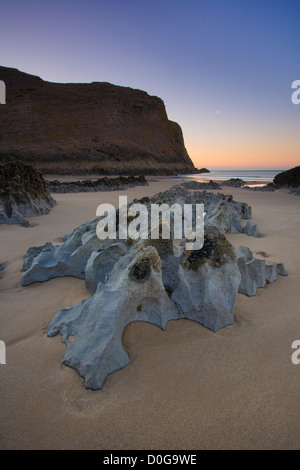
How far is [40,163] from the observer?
26.1m

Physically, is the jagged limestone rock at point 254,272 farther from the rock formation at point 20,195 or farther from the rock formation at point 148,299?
the rock formation at point 20,195

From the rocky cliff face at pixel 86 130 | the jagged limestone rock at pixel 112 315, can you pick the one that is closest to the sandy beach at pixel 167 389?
the jagged limestone rock at pixel 112 315

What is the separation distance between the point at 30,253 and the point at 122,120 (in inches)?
1570

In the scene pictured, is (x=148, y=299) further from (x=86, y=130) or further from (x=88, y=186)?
(x=86, y=130)

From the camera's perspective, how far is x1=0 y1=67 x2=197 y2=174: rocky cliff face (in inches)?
1102

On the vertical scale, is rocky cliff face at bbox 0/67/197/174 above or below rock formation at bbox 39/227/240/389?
above

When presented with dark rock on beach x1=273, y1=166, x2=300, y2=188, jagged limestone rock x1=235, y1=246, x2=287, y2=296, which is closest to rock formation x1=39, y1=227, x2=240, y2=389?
jagged limestone rock x1=235, y1=246, x2=287, y2=296

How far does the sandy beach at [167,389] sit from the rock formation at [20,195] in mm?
2998

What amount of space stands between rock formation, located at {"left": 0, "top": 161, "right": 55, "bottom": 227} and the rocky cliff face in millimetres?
15895

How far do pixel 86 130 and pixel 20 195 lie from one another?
3256 cm

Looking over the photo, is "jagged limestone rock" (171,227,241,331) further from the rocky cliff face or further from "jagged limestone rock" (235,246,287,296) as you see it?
the rocky cliff face

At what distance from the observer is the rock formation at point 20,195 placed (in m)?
4.06

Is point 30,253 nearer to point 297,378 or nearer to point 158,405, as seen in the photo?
point 158,405
